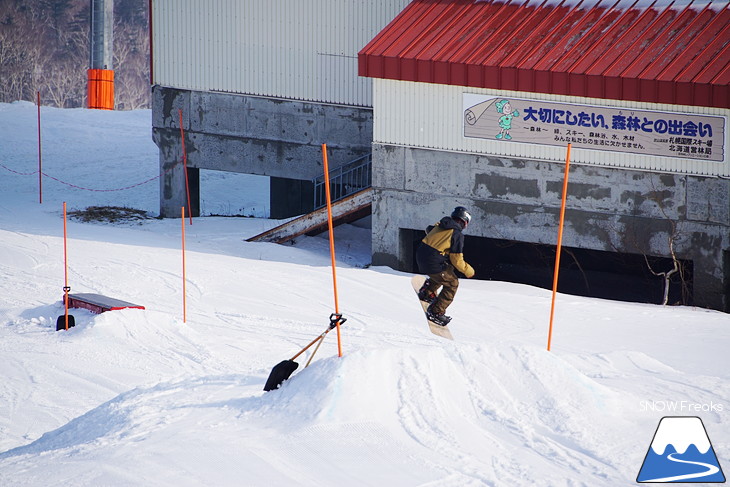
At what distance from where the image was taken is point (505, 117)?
1966cm

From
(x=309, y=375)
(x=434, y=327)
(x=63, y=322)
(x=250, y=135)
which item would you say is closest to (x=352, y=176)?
(x=250, y=135)

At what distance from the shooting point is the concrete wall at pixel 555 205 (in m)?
18.4

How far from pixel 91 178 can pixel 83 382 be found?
18109 mm

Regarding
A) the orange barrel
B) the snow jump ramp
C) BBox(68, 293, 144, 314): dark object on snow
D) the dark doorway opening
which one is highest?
the orange barrel

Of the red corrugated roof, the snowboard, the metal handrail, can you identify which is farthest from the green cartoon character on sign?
the snowboard

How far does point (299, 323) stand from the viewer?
51.4 ft

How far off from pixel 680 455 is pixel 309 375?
345cm

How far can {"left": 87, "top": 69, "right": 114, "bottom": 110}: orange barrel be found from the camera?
98.1 feet

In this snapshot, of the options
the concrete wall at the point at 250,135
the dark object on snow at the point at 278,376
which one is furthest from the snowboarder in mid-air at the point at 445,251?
the concrete wall at the point at 250,135

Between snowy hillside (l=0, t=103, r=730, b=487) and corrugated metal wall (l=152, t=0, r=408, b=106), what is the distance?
3.37 meters

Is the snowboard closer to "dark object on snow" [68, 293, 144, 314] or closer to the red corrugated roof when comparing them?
"dark object on snow" [68, 293, 144, 314]

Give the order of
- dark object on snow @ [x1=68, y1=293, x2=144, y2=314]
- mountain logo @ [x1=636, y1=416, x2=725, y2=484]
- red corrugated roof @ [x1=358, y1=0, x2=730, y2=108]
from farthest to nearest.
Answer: red corrugated roof @ [x1=358, y1=0, x2=730, y2=108], dark object on snow @ [x1=68, y1=293, x2=144, y2=314], mountain logo @ [x1=636, y1=416, x2=725, y2=484]

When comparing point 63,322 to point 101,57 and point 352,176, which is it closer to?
point 352,176

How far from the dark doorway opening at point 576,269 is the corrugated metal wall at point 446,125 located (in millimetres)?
2113
